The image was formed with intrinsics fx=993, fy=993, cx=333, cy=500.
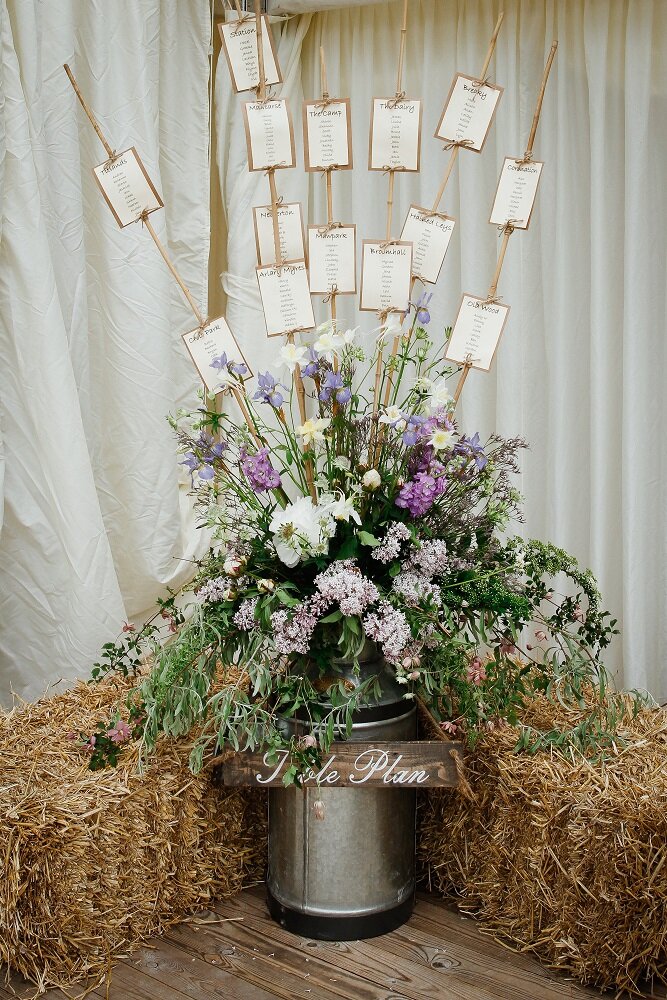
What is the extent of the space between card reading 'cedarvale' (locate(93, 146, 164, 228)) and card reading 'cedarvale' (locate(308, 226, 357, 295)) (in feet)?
0.88

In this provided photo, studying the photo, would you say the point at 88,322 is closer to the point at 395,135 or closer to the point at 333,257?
the point at 333,257

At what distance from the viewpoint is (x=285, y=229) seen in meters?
1.67

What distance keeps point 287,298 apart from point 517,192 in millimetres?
422

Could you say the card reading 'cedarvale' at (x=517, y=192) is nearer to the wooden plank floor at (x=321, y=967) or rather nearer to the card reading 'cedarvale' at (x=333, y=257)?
the card reading 'cedarvale' at (x=333, y=257)

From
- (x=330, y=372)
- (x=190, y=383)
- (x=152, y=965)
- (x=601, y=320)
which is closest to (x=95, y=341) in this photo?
(x=190, y=383)

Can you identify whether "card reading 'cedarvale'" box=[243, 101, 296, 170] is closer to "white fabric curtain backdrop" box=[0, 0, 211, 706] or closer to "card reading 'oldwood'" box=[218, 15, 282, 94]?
"card reading 'oldwood'" box=[218, 15, 282, 94]

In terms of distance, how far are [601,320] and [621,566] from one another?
1.93 feet

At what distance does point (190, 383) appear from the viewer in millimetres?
2494

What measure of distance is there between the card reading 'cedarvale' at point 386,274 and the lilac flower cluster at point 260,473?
12.2 inches

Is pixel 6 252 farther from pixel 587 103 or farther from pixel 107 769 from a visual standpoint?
pixel 587 103

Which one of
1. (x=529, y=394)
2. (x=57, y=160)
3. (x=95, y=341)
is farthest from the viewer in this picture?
(x=529, y=394)

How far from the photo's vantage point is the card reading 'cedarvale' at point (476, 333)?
1.64 meters

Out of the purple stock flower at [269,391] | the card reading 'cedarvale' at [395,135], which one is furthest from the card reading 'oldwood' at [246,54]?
the purple stock flower at [269,391]

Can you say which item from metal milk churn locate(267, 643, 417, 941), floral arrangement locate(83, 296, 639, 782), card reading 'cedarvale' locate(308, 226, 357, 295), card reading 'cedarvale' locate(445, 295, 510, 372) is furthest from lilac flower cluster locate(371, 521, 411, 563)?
card reading 'cedarvale' locate(308, 226, 357, 295)
